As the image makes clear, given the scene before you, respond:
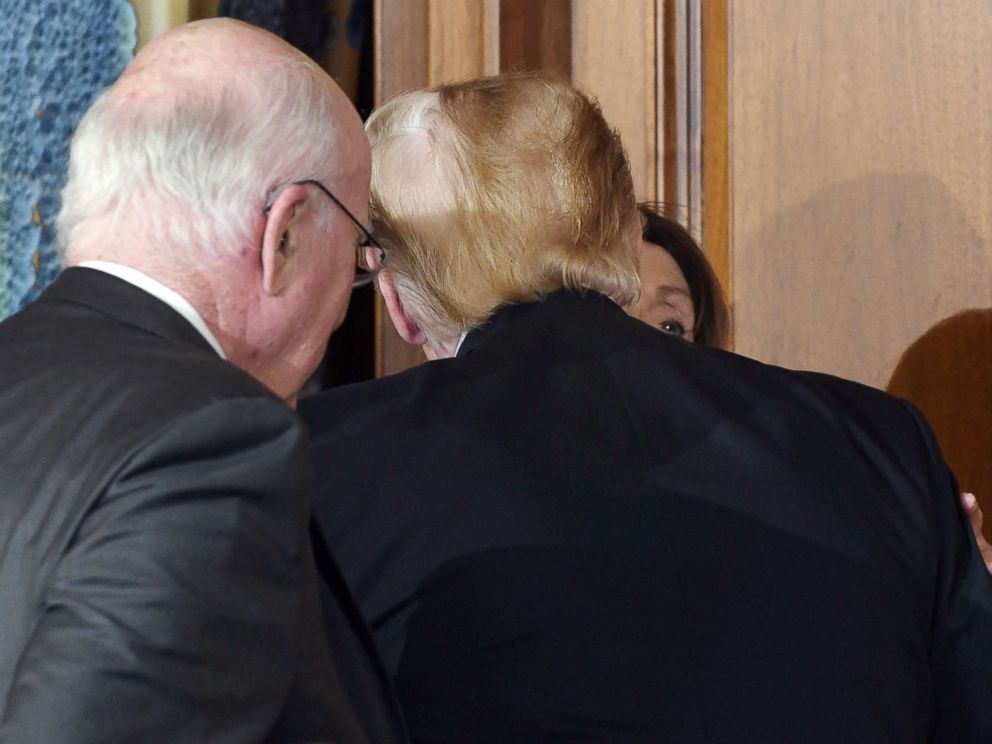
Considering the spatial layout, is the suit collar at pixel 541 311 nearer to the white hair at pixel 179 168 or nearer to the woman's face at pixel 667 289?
the white hair at pixel 179 168

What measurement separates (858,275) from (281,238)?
3.15 feet

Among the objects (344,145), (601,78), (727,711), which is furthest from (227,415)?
(601,78)

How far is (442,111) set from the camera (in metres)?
1.27

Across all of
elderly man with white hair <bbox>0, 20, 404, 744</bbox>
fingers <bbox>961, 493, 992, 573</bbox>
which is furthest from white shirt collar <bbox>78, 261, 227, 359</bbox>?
fingers <bbox>961, 493, 992, 573</bbox>

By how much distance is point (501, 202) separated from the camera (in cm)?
122

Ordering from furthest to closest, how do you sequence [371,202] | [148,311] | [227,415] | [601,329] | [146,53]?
[371,202] → [601,329] → [146,53] → [148,311] → [227,415]

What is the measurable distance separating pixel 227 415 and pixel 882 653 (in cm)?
56

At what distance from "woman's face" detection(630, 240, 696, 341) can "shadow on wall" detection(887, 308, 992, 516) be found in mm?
274

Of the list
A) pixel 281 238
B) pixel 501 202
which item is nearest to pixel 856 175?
pixel 501 202

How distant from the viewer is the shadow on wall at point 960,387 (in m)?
1.68

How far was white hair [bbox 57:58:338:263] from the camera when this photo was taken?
0.92 meters

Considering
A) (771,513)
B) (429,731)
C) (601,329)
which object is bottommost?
(429,731)

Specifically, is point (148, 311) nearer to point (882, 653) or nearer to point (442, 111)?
point (442, 111)

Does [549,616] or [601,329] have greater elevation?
[601,329]
